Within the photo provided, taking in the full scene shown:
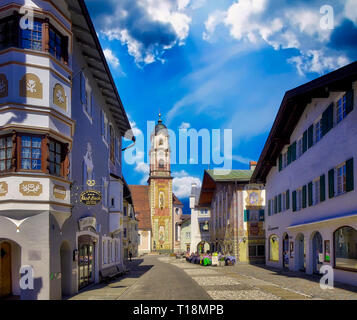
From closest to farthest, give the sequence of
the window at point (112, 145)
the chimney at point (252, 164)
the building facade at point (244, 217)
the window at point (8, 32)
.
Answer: the window at point (8, 32)
the window at point (112, 145)
the building facade at point (244, 217)
the chimney at point (252, 164)

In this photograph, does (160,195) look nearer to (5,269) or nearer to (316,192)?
(316,192)

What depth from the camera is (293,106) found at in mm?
26234

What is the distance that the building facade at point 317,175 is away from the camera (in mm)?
18828

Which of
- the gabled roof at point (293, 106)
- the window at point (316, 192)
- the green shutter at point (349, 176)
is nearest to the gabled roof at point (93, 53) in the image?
the gabled roof at point (293, 106)

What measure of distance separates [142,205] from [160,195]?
6.71 metres

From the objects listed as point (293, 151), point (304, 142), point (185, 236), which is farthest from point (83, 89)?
point (185, 236)

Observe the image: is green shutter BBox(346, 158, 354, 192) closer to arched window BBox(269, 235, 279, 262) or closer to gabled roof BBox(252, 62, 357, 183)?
gabled roof BBox(252, 62, 357, 183)

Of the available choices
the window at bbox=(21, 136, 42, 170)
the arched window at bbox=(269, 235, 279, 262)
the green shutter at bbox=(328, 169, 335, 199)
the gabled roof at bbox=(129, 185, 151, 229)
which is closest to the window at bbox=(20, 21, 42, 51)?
the window at bbox=(21, 136, 42, 170)

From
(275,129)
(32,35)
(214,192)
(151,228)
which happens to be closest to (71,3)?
(32,35)

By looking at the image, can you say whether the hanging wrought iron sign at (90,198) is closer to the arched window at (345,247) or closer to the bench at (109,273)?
the bench at (109,273)

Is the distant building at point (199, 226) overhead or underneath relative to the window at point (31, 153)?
underneath

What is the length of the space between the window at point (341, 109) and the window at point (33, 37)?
41.9 feet

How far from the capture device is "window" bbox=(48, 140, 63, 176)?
14413mm

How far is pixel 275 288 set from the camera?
1892 cm
